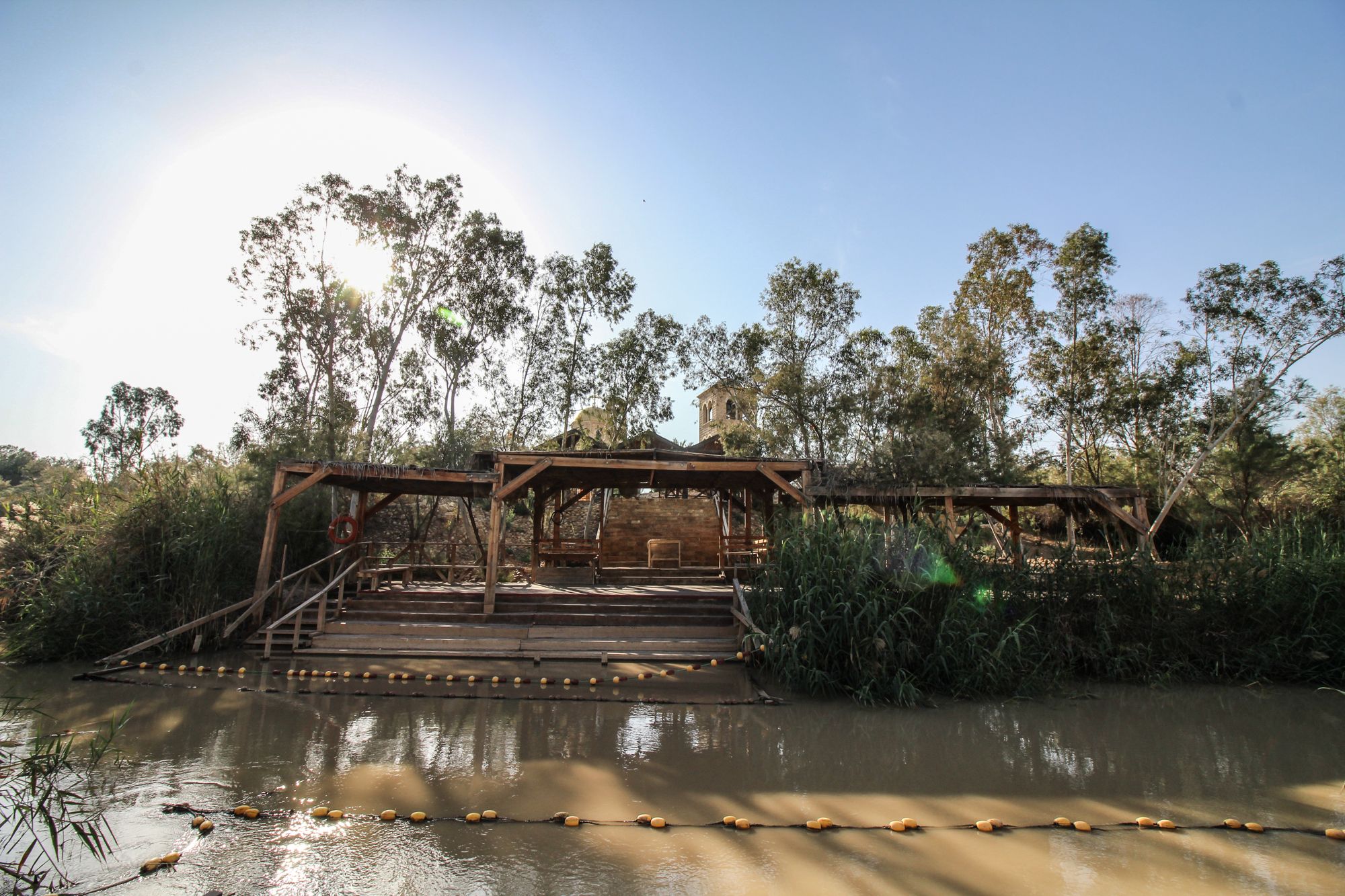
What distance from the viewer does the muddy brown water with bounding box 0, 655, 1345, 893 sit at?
387 cm

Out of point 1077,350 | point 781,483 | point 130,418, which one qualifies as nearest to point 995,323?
point 1077,350

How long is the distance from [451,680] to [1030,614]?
7426 millimetres

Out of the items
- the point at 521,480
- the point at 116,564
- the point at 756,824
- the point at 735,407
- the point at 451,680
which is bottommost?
the point at 756,824

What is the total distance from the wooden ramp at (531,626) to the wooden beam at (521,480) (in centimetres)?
169

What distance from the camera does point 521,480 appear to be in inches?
434

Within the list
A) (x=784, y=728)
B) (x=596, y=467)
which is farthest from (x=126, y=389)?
(x=784, y=728)

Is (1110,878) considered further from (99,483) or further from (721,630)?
(99,483)

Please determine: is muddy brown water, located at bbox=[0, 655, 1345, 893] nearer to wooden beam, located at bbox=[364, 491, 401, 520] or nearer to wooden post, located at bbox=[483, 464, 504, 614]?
wooden post, located at bbox=[483, 464, 504, 614]

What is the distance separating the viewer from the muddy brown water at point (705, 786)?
387 cm

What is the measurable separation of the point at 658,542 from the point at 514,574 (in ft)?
11.6

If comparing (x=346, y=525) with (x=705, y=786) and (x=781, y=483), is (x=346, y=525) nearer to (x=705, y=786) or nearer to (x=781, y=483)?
(x=781, y=483)

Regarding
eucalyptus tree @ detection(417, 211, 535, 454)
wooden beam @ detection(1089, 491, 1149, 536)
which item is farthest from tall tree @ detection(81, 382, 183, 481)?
wooden beam @ detection(1089, 491, 1149, 536)

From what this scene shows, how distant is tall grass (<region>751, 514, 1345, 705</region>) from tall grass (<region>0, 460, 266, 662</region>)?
854 centimetres

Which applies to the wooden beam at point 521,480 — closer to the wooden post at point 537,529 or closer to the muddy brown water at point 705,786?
the muddy brown water at point 705,786
